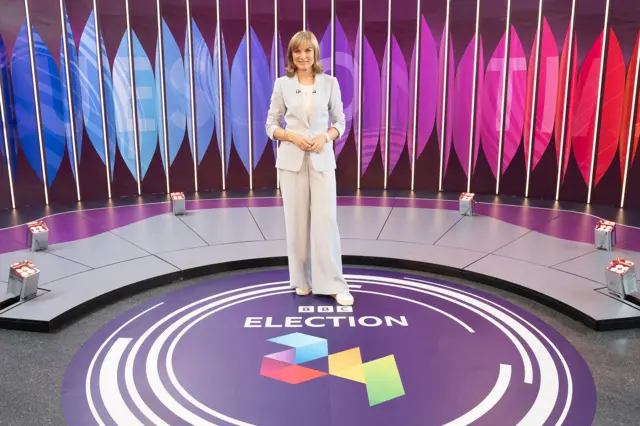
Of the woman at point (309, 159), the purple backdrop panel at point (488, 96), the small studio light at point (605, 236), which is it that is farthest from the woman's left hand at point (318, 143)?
the purple backdrop panel at point (488, 96)

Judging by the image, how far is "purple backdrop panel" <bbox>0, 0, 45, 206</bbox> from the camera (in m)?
5.46

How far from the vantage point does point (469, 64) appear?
6.11 metres

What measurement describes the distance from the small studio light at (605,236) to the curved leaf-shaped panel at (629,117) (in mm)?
1727

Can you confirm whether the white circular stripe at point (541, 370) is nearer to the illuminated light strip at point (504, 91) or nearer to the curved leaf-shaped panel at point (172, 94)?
the illuminated light strip at point (504, 91)

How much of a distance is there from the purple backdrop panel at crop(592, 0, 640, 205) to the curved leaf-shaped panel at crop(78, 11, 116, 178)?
16.6 feet

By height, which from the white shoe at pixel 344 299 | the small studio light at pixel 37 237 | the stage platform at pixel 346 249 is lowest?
the white shoe at pixel 344 299

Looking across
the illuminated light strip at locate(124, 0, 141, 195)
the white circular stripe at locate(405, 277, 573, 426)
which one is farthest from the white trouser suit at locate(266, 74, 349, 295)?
the illuminated light strip at locate(124, 0, 141, 195)

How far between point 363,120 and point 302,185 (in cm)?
339

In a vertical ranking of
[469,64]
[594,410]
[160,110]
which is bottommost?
[594,410]

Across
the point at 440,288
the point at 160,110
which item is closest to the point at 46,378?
the point at 440,288

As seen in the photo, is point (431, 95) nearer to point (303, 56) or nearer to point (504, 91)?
point (504, 91)

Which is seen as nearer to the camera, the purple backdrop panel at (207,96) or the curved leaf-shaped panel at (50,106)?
the curved leaf-shaped panel at (50,106)

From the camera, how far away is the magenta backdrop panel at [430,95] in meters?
6.12

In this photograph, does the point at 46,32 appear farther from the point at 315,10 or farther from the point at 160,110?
the point at 315,10
